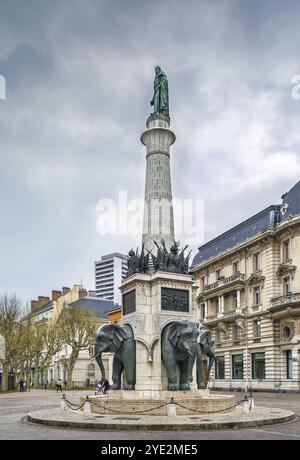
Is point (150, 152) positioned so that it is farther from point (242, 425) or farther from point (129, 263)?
point (242, 425)

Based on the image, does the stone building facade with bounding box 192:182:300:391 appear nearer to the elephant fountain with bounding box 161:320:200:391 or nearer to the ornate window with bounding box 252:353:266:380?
the ornate window with bounding box 252:353:266:380

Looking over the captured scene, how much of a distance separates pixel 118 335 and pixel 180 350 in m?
2.93

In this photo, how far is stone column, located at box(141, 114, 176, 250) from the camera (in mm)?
24688

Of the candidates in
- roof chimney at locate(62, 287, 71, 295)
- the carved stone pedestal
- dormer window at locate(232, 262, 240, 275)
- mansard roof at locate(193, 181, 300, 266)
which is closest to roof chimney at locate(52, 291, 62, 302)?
roof chimney at locate(62, 287, 71, 295)

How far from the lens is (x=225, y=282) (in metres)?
59.1

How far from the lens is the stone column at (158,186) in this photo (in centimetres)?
2469

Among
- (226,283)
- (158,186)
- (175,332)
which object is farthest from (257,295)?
(175,332)

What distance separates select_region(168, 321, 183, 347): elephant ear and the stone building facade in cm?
2733

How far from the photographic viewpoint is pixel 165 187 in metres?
25.2

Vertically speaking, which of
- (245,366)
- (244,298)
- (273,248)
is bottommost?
(245,366)

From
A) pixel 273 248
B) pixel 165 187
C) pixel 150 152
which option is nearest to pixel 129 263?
pixel 165 187

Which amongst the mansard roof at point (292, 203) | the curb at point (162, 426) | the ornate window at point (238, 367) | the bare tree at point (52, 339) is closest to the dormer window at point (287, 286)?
the mansard roof at point (292, 203)

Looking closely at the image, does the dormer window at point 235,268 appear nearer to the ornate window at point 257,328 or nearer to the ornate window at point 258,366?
the ornate window at point 257,328
